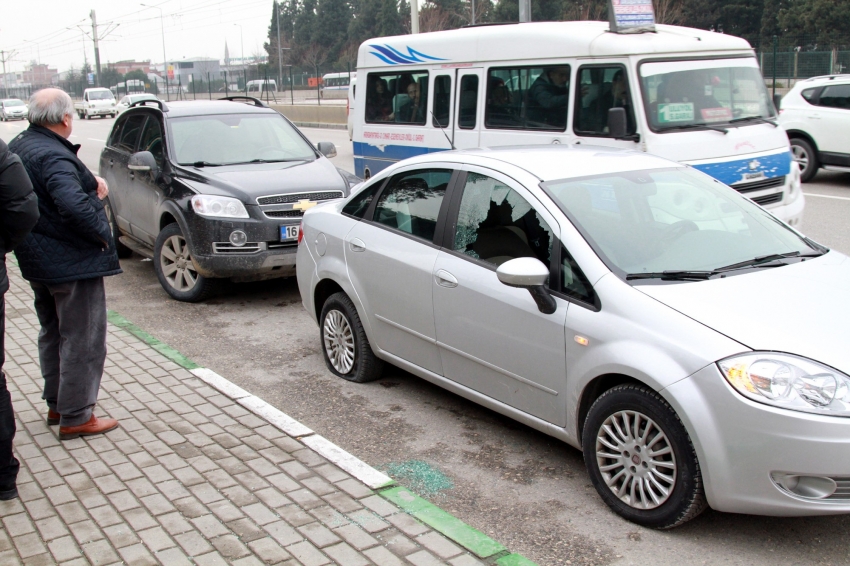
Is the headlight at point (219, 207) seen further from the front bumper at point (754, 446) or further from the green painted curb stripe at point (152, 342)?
the front bumper at point (754, 446)

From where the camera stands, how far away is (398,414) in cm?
512

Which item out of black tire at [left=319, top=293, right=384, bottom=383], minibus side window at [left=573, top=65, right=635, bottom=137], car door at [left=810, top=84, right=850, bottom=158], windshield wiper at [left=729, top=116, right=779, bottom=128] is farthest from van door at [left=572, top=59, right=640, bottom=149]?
car door at [left=810, top=84, right=850, bottom=158]

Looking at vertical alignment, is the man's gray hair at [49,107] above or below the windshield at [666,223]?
above

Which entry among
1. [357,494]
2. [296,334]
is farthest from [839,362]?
[296,334]

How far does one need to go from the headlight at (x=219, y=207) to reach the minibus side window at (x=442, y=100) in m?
3.53

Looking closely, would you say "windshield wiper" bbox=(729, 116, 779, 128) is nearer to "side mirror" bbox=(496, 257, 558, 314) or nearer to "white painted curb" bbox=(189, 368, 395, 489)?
"side mirror" bbox=(496, 257, 558, 314)

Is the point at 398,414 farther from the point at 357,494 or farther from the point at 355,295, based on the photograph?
the point at 357,494

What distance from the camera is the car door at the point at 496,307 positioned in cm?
408

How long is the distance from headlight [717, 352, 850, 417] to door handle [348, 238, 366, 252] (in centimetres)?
261

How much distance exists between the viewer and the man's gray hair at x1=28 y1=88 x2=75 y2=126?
14.4ft

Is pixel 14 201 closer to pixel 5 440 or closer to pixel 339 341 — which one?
pixel 5 440

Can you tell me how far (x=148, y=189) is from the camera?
823 cm

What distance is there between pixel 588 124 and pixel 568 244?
4659 millimetres

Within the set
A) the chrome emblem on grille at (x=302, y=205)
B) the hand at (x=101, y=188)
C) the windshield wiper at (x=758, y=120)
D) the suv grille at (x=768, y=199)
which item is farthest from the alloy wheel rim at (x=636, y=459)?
the windshield wiper at (x=758, y=120)
